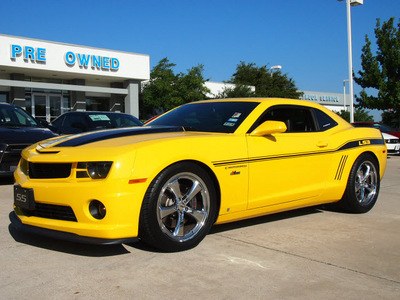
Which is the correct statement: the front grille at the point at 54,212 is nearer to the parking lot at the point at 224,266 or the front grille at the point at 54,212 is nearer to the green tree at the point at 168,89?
the parking lot at the point at 224,266

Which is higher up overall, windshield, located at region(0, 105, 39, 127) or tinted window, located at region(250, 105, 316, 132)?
windshield, located at region(0, 105, 39, 127)

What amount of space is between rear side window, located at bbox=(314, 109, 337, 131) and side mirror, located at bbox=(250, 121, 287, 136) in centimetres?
107

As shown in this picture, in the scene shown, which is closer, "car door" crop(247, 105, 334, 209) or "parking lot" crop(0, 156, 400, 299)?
"parking lot" crop(0, 156, 400, 299)

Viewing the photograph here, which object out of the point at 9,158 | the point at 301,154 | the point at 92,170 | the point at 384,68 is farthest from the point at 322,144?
the point at 384,68

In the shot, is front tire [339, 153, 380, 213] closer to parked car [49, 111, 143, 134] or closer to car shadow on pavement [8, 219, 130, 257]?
car shadow on pavement [8, 219, 130, 257]

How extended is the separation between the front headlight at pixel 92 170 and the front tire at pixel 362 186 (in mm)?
3020

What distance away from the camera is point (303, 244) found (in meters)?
3.76

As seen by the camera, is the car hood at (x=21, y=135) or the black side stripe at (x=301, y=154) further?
the car hood at (x=21, y=135)

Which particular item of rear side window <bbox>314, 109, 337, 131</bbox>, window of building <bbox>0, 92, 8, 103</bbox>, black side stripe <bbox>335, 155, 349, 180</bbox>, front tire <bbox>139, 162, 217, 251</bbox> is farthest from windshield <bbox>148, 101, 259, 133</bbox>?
window of building <bbox>0, 92, 8, 103</bbox>

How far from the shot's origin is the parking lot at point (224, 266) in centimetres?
268

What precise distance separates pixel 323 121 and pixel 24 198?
3288mm

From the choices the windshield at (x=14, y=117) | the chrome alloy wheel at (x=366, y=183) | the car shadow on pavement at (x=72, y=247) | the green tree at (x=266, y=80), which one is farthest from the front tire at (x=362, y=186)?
the green tree at (x=266, y=80)

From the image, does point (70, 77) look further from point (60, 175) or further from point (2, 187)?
point (60, 175)

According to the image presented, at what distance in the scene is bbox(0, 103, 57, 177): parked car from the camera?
21.8 ft
